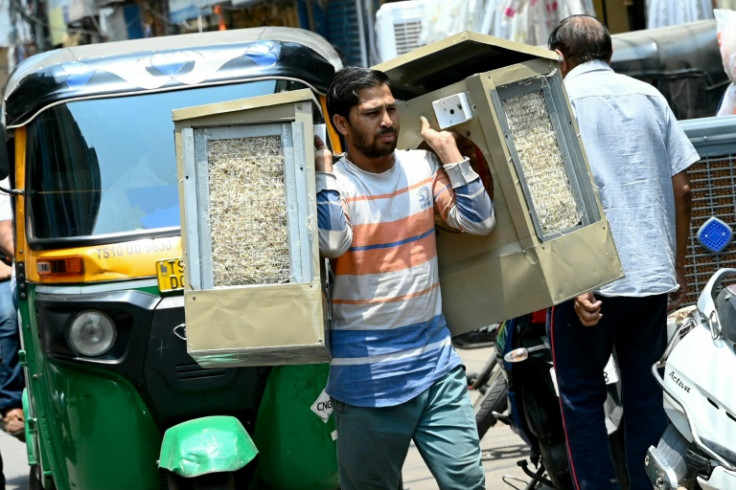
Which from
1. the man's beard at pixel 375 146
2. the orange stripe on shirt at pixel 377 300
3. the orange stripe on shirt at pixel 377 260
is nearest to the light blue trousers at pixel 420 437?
the orange stripe on shirt at pixel 377 300

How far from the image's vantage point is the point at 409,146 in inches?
158

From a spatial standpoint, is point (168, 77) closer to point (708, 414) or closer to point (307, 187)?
point (307, 187)

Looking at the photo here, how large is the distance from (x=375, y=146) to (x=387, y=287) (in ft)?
1.42

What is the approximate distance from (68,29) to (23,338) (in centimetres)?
1774

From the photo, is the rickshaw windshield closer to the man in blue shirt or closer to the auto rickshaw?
the auto rickshaw

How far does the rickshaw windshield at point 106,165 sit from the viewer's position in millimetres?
4930

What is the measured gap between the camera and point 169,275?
479 cm

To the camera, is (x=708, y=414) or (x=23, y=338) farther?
(x=23, y=338)

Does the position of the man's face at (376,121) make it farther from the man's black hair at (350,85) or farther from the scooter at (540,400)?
the scooter at (540,400)

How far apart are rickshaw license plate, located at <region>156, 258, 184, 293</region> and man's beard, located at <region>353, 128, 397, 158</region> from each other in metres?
1.28

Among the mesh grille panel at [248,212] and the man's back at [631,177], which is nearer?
the mesh grille panel at [248,212]

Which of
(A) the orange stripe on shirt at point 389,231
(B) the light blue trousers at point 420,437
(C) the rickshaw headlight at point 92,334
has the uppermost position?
(A) the orange stripe on shirt at point 389,231

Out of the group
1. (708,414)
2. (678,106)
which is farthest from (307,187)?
(678,106)

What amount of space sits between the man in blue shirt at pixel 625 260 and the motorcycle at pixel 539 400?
31cm
